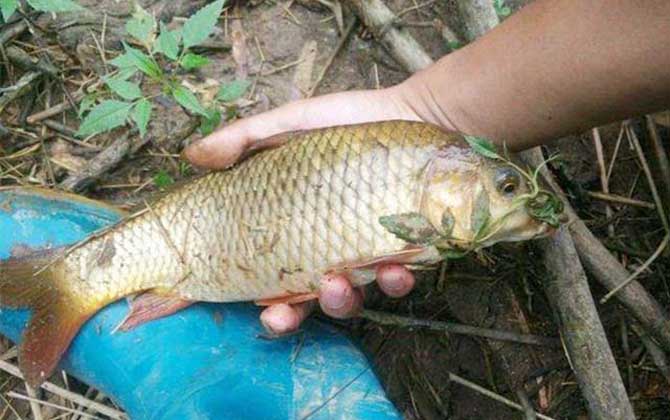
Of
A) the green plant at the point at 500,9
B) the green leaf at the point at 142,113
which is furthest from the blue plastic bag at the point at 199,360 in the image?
the green plant at the point at 500,9

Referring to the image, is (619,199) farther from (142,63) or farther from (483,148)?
(142,63)

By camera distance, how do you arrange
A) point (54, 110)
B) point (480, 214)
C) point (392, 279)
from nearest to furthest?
1. point (480, 214)
2. point (392, 279)
3. point (54, 110)

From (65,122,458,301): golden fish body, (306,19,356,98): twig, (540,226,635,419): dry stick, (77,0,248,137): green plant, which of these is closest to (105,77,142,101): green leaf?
(77,0,248,137): green plant

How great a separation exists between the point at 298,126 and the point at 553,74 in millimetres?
816

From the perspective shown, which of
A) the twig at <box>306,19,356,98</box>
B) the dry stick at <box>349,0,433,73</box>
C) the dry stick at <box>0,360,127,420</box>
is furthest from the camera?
the twig at <box>306,19,356,98</box>

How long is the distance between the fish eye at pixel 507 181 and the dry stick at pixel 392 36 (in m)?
1.07

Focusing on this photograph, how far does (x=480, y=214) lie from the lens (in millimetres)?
1979

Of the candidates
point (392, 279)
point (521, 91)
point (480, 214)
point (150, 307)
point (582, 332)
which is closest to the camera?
point (480, 214)

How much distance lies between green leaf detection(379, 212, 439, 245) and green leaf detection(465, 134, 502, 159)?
0.71 feet

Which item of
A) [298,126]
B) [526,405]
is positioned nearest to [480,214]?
[298,126]

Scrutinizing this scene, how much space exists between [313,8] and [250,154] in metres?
1.19

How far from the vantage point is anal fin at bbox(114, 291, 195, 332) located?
8.29ft

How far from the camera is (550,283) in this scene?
8.24 ft

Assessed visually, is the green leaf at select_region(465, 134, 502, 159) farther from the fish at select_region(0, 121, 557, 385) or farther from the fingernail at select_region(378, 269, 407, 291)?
the fingernail at select_region(378, 269, 407, 291)
